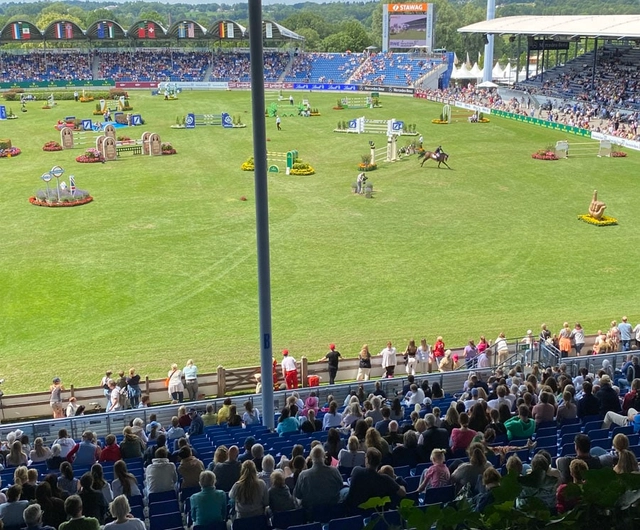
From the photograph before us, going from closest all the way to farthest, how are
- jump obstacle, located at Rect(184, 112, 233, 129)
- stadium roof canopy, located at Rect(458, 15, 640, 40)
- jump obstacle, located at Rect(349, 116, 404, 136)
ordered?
jump obstacle, located at Rect(349, 116, 404, 136) < stadium roof canopy, located at Rect(458, 15, 640, 40) < jump obstacle, located at Rect(184, 112, 233, 129)

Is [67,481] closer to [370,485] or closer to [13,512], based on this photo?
[13,512]

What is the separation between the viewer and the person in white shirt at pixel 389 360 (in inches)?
704

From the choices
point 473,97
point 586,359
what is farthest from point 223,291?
point 473,97

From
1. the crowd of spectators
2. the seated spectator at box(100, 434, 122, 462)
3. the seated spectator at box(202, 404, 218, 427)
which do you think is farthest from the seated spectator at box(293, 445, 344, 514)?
the crowd of spectators

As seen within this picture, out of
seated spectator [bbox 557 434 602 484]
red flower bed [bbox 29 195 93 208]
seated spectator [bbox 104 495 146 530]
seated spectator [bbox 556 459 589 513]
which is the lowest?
red flower bed [bbox 29 195 93 208]

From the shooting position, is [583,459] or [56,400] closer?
[583,459]

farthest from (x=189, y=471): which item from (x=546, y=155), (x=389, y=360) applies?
(x=546, y=155)

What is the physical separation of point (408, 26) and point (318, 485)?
9749cm

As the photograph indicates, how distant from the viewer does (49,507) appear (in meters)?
7.77

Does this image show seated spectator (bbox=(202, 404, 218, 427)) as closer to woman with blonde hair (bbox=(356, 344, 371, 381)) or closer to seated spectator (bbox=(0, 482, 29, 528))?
woman with blonde hair (bbox=(356, 344, 371, 381))

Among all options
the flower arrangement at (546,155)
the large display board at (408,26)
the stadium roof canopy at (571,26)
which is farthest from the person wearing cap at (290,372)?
the large display board at (408,26)

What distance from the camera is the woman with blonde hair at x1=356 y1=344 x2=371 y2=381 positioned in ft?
58.4

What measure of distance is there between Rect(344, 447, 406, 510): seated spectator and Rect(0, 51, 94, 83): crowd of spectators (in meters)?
94.9

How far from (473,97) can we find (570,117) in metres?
16.9
